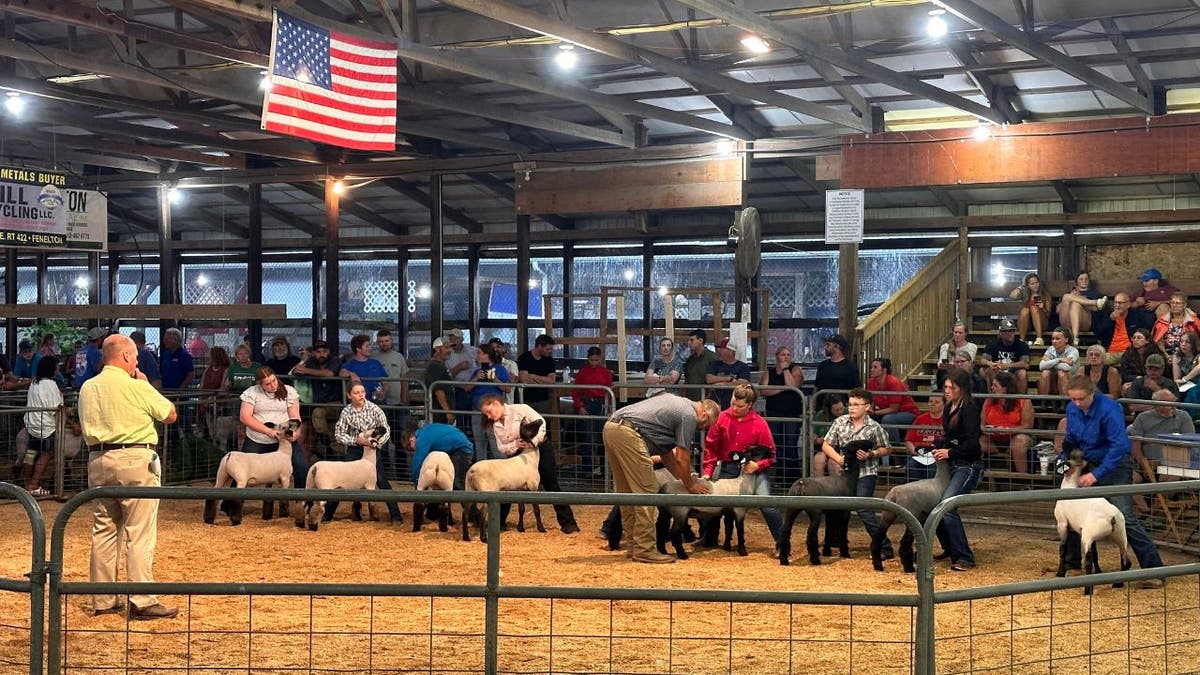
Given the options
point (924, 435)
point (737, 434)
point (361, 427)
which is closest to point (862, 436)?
point (737, 434)

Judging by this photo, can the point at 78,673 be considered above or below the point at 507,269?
below

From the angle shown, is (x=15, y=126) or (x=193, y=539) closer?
(x=193, y=539)

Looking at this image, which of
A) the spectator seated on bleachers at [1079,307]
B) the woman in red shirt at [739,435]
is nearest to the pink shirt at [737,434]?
the woman in red shirt at [739,435]

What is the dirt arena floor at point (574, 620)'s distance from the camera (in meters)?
6.78

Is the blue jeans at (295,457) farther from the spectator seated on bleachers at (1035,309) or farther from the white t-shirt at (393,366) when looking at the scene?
the spectator seated on bleachers at (1035,309)

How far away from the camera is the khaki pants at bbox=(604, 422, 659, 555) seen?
400 inches

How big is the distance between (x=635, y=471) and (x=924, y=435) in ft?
12.9

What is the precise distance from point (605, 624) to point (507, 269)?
49.6 ft

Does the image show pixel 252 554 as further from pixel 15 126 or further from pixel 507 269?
pixel 507 269

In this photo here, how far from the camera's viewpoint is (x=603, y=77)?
49.0 feet

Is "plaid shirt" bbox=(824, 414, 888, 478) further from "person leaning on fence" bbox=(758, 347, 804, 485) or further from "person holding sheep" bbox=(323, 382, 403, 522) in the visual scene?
"person holding sheep" bbox=(323, 382, 403, 522)

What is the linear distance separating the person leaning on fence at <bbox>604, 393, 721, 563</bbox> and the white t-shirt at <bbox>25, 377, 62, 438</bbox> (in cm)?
669

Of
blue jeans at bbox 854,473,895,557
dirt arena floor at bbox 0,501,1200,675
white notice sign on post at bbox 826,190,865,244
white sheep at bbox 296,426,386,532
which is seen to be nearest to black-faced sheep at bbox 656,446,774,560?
dirt arena floor at bbox 0,501,1200,675

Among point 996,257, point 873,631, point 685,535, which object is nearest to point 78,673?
point 873,631
